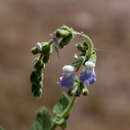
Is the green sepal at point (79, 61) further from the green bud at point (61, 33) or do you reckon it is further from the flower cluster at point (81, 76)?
the green bud at point (61, 33)

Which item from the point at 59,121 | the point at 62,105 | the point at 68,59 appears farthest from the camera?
the point at 68,59

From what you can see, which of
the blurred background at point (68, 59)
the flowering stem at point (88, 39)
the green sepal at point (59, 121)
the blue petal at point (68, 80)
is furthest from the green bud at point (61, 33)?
the blurred background at point (68, 59)

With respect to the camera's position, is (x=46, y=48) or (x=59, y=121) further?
(x=59, y=121)

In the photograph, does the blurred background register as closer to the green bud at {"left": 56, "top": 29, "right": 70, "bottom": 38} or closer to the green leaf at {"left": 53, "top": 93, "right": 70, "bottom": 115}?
the green leaf at {"left": 53, "top": 93, "right": 70, "bottom": 115}

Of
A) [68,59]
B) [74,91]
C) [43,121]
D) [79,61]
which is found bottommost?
[43,121]

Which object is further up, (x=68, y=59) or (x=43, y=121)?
(x=68, y=59)

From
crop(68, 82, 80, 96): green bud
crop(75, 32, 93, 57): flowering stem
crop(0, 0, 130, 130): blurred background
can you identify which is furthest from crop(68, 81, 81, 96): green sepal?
crop(0, 0, 130, 130): blurred background

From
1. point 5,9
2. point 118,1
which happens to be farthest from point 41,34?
point 118,1

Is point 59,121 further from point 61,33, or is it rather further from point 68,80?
point 61,33

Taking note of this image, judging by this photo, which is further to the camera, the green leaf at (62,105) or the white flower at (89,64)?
the green leaf at (62,105)

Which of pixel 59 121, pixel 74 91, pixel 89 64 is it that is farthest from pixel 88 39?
pixel 59 121
